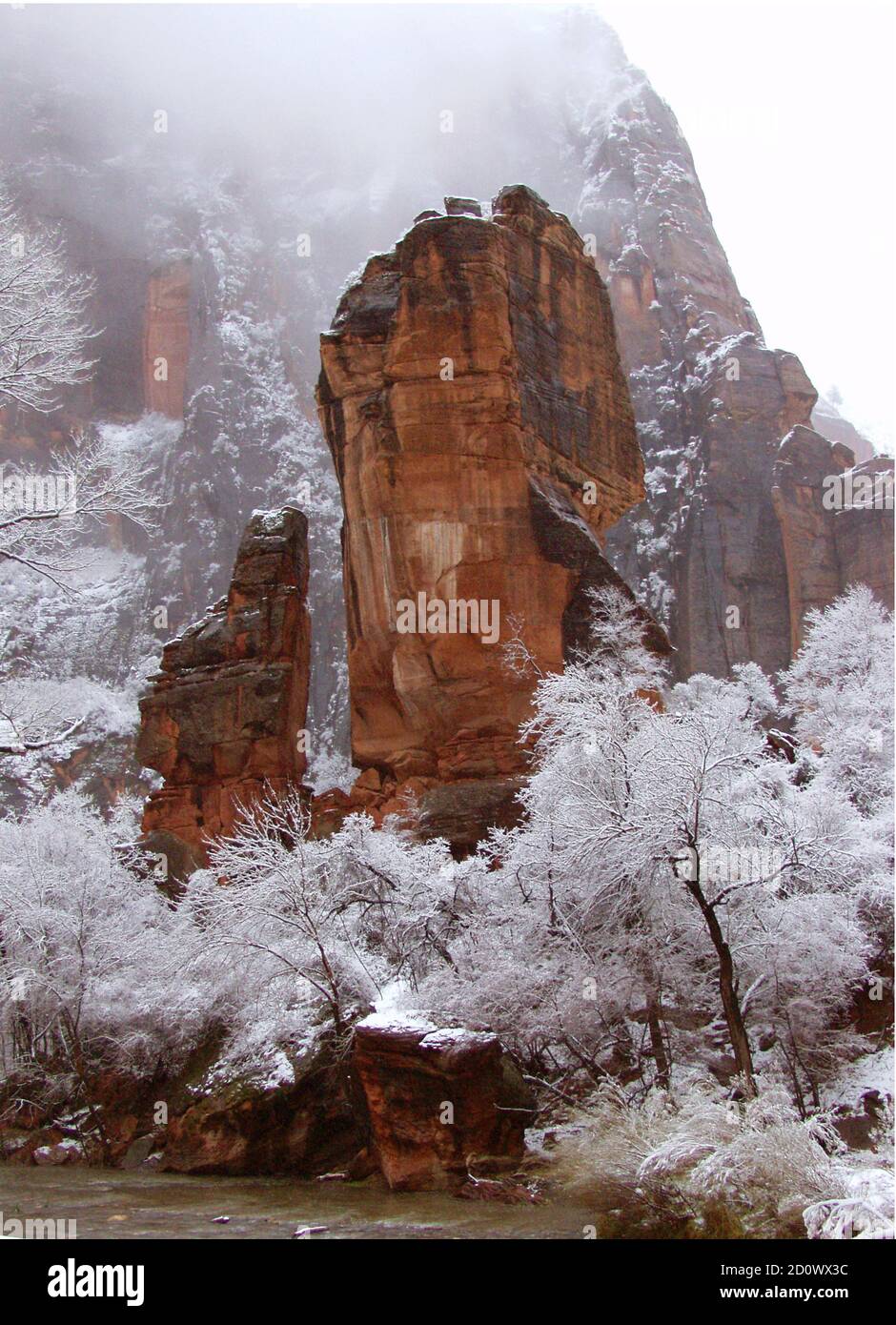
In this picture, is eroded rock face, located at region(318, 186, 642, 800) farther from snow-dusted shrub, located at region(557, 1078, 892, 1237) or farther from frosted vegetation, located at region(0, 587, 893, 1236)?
snow-dusted shrub, located at region(557, 1078, 892, 1237)

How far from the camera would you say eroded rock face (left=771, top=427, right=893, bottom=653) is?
209 feet

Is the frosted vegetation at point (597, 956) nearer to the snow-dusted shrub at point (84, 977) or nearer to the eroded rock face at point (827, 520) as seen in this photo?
the snow-dusted shrub at point (84, 977)

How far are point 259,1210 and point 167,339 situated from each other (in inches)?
3944

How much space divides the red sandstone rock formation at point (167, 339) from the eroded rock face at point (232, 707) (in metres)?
71.1

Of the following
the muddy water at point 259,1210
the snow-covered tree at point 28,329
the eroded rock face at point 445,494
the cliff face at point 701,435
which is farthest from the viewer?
the cliff face at point 701,435

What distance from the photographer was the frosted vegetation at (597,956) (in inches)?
542

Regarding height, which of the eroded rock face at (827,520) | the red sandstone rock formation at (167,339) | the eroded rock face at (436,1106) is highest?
the red sandstone rock formation at (167,339)

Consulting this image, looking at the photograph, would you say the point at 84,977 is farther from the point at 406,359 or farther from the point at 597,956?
the point at 406,359

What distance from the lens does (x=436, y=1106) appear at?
16.2m

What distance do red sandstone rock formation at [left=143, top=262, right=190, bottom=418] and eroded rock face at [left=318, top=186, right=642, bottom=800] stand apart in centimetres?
7238

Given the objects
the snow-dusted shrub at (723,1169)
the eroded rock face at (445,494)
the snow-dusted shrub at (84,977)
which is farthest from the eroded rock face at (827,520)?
the snow-dusted shrub at (723,1169)

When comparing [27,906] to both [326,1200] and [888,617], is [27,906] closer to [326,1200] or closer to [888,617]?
[326,1200]

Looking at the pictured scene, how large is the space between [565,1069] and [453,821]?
12.1m

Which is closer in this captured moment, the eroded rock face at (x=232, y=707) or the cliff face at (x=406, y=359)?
the cliff face at (x=406, y=359)
